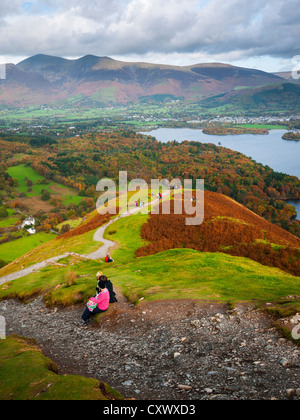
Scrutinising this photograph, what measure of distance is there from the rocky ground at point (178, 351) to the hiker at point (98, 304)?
1.48ft

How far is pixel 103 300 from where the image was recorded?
1584cm

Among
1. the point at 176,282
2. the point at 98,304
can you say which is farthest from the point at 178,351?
the point at 176,282

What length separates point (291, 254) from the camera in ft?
97.2

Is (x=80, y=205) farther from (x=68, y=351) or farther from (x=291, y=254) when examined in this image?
(x=68, y=351)

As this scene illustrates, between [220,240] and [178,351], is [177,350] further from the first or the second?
[220,240]

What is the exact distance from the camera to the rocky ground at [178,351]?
870 centimetres

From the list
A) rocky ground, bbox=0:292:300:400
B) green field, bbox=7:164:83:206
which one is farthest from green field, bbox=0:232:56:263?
rocky ground, bbox=0:292:300:400

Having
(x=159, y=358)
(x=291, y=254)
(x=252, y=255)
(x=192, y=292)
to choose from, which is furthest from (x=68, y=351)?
(x=291, y=254)

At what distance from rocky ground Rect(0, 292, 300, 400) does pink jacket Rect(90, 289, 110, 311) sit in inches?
18.9

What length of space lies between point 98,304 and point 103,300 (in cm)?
37

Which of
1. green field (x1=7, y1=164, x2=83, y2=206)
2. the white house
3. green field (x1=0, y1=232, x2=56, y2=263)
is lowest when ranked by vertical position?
green field (x1=0, y1=232, x2=56, y2=263)

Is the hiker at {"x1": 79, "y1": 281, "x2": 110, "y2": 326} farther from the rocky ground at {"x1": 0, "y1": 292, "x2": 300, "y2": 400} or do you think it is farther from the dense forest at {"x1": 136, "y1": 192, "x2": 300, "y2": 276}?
the dense forest at {"x1": 136, "y1": 192, "x2": 300, "y2": 276}

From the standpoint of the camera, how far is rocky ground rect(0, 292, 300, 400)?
343 inches

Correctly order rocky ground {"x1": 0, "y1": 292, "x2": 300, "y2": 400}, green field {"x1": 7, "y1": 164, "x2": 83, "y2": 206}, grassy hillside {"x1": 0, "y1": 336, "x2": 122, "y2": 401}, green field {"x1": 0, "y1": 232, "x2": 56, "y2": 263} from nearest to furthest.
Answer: grassy hillside {"x1": 0, "y1": 336, "x2": 122, "y2": 401} < rocky ground {"x1": 0, "y1": 292, "x2": 300, "y2": 400} < green field {"x1": 0, "y1": 232, "x2": 56, "y2": 263} < green field {"x1": 7, "y1": 164, "x2": 83, "y2": 206}
